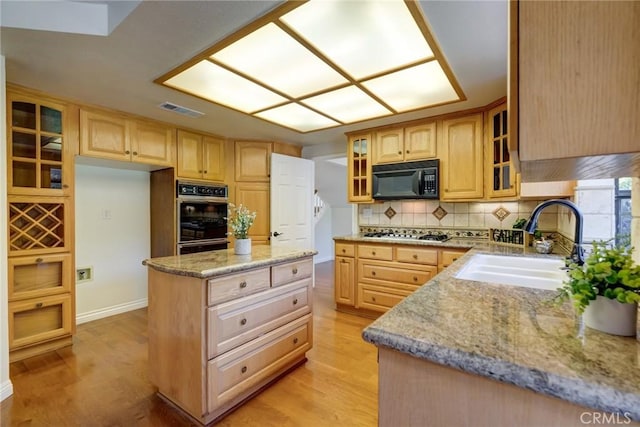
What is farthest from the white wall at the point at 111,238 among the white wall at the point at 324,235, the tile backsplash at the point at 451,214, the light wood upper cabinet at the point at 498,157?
the light wood upper cabinet at the point at 498,157

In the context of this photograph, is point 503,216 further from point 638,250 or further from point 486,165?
point 638,250

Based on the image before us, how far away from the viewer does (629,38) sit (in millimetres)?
511

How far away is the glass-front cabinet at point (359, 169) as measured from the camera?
11.7 feet

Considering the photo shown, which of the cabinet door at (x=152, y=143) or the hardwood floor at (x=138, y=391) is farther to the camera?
the cabinet door at (x=152, y=143)

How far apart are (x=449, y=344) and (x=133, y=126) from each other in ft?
11.2

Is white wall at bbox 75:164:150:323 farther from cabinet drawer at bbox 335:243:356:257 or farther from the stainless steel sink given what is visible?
the stainless steel sink

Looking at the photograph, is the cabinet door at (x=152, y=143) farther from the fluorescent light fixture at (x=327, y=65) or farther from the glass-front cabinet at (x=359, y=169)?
the glass-front cabinet at (x=359, y=169)

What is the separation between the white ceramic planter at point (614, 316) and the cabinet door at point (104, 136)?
3.53m

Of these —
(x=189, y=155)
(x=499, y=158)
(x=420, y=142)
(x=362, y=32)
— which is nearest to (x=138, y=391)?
(x=189, y=155)

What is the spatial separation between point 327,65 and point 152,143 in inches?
86.6

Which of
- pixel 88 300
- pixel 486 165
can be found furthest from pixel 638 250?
pixel 88 300

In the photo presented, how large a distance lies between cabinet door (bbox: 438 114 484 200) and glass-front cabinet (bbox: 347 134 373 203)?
2.79ft

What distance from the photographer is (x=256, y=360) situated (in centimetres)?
186

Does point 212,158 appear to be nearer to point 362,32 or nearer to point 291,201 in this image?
point 291,201
